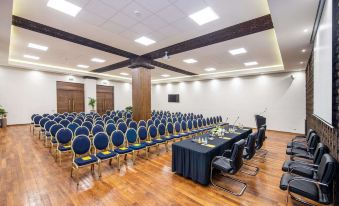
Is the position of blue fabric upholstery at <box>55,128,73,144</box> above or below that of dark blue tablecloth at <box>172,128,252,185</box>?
above

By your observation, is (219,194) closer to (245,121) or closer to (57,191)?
(57,191)

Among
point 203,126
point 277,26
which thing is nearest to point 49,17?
point 277,26

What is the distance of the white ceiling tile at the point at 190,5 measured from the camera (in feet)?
11.1

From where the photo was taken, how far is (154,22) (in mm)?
4270

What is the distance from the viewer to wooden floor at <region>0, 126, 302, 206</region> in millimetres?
2793

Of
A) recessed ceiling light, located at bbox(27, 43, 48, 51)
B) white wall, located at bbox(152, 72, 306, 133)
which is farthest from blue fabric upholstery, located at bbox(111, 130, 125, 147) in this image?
white wall, located at bbox(152, 72, 306, 133)

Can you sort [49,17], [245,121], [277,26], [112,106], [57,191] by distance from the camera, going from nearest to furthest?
1. [57,191]
2. [277,26]
3. [49,17]
4. [245,121]
5. [112,106]

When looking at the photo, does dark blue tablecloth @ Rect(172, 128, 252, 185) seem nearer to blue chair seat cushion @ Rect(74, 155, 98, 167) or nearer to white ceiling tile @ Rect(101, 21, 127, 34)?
blue chair seat cushion @ Rect(74, 155, 98, 167)

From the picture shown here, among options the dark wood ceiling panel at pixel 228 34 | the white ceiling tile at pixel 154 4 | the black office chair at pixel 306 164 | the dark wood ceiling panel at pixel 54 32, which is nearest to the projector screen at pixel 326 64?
the black office chair at pixel 306 164

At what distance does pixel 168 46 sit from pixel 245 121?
790 cm

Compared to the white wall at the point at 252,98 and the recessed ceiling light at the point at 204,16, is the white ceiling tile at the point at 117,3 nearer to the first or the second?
the recessed ceiling light at the point at 204,16

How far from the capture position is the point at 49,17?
4.07 meters

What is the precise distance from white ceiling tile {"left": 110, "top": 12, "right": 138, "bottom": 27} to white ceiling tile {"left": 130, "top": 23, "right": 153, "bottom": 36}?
16 centimetres

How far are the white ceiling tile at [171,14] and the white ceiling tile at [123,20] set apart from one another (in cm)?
79
